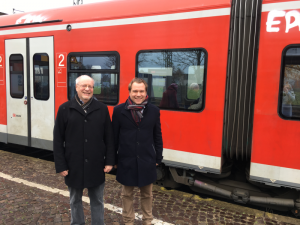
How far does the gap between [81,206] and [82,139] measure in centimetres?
82

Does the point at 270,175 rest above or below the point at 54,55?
below

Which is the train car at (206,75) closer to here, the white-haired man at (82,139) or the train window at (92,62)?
the train window at (92,62)

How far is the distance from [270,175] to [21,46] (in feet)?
18.2

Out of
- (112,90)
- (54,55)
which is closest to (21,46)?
(54,55)

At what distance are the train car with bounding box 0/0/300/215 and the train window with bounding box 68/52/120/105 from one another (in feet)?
0.06

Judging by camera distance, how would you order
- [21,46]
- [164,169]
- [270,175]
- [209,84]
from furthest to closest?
[21,46] < [164,169] < [209,84] < [270,175]

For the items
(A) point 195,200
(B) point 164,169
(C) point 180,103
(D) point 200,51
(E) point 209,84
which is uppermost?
(D) point 200,51

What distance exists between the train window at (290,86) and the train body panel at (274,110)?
3 centimetres

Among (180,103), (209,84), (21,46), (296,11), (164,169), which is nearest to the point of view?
Result: (296,11)

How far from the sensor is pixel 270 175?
3605mm

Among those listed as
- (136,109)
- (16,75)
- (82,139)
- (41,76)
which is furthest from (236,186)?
(16,75)

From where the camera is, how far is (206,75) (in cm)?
387

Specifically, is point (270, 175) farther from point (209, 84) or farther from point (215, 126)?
point (209, 84)

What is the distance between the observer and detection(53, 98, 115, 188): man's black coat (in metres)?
2.66
